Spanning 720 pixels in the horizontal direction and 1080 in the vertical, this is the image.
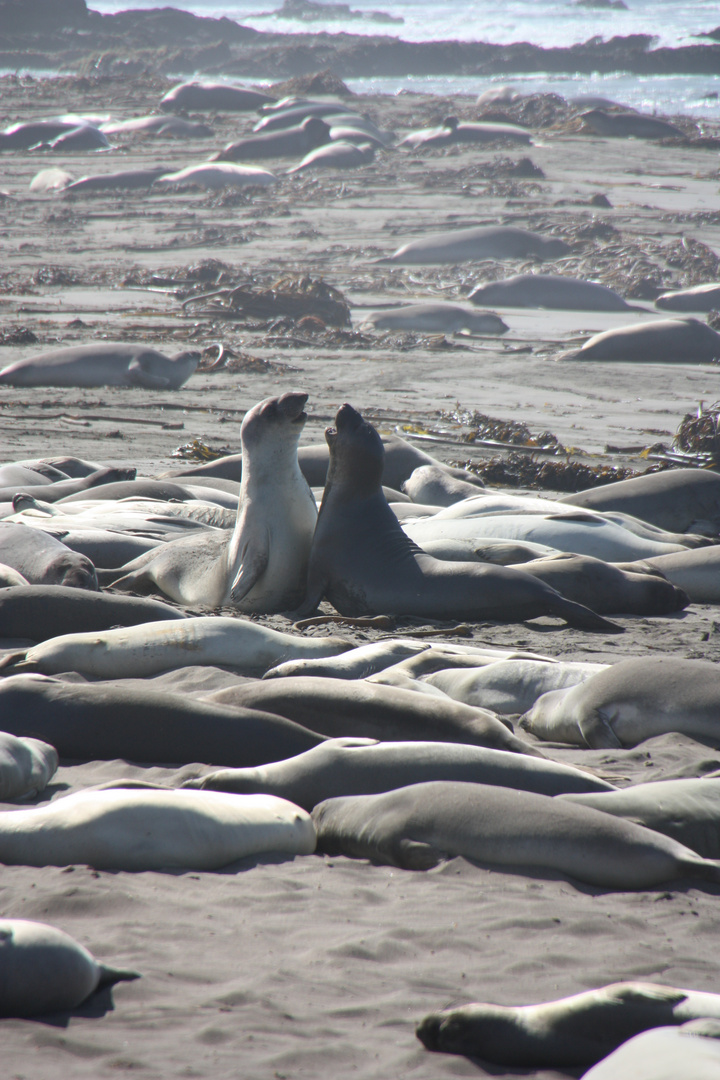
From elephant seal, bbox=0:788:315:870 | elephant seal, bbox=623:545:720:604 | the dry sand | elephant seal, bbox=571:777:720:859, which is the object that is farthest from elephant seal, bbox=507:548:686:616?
elephant seal, bbox=0:788:315:870

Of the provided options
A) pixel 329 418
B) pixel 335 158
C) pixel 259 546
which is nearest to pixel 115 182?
pixel 335 158

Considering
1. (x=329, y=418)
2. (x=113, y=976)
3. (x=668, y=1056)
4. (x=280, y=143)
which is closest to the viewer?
(x=668, y=1056)

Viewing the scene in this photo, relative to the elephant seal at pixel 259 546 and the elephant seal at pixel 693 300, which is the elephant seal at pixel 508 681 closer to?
the elephant seal at pixel 259 546

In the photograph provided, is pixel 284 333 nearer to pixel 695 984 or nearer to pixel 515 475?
pixel 515 475

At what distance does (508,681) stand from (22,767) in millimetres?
1776

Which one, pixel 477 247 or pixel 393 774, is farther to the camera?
pixel 477 247

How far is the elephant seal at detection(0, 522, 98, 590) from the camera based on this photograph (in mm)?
→ 4910

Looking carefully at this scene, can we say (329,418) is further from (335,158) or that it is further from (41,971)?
(335,158)

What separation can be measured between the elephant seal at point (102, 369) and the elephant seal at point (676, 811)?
7600 millimetres

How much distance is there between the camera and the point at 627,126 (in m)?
23.2

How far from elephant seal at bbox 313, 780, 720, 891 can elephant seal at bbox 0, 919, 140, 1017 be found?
907mm

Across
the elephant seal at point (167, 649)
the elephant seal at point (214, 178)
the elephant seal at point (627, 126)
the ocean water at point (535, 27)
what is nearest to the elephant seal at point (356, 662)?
the elephant seal at point (167, 649)

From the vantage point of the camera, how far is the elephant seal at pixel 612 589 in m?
5.14

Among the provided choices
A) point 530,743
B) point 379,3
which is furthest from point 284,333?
point 379,3
